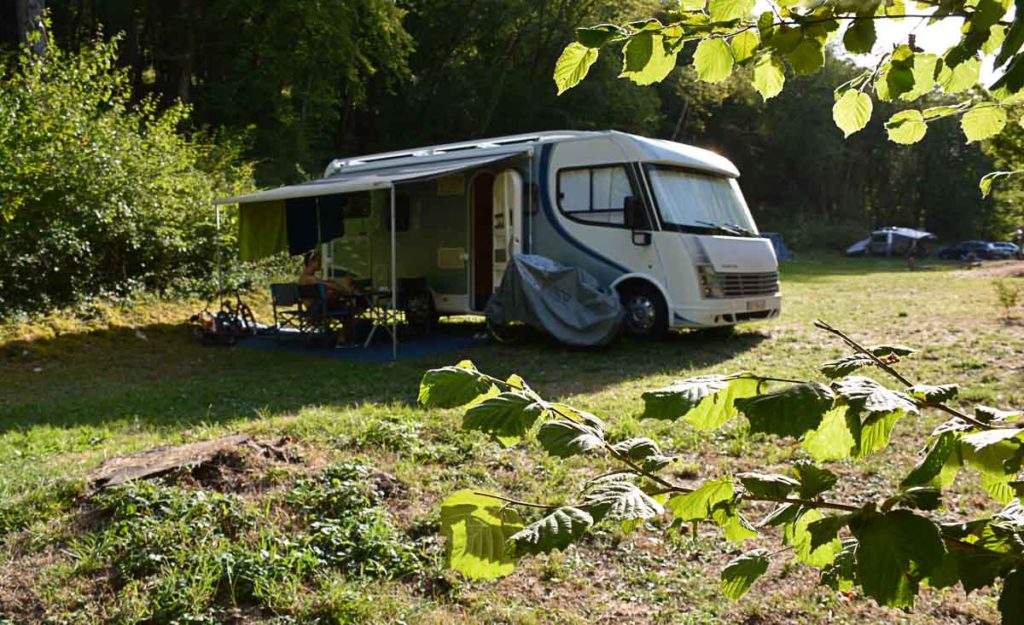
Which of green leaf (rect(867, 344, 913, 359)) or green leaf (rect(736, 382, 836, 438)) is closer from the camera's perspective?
green leaf (rect(736, 382, 836, 438))

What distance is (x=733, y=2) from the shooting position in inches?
52.4

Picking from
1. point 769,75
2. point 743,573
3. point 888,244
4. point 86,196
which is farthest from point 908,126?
point 888,244

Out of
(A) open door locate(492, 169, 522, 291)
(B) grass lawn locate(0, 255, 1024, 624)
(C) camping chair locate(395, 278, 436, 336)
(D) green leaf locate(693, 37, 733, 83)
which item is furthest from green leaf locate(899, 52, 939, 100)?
(C) camping chair locate(395, 278, 436, 336)

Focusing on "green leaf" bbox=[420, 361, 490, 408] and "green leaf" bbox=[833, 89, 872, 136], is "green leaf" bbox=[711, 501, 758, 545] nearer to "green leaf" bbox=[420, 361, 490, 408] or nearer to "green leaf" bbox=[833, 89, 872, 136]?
"green leaf" bbox=[420, 361, 490, 408]

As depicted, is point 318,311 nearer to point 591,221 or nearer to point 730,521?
point 591,221

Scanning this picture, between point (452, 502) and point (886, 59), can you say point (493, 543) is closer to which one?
point (452, 502)

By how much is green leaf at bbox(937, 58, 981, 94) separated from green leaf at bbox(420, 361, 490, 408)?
3.39 ft

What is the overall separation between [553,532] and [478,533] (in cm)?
16

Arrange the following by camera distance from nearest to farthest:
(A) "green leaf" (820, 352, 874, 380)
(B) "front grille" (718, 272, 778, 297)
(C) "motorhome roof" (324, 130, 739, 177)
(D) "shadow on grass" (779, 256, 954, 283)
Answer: (A) "green leaf" (820, 352, 874, 380) < (B) "front grille" (718, 272, 778, 297) < (C) "motorhome roof" (324, 130, 739, 177) < (D) "shadow on grass" (779, 256, 954, 283)

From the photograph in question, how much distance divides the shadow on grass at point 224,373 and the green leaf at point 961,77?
5.46 meters

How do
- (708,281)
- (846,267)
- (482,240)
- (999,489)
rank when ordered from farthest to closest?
(846,267) < (482,240) < (708,281) < (999,489)

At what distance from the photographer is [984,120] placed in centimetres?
163

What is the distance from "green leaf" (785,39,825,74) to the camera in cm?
141

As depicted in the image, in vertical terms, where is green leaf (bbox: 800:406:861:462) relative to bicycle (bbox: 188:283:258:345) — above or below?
above
